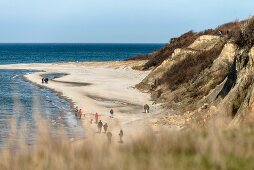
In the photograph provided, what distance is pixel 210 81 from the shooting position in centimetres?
3644

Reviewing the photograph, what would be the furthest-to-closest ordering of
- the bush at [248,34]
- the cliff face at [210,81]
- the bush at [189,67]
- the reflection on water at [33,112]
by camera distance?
1. the bush at [189,67]
2. the reflection on water at [33,112]
3. the bush at [248,34]
4. the cliff face at [210,81]

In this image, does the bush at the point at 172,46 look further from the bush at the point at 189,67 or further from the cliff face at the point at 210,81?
the bush at the point at 189,67

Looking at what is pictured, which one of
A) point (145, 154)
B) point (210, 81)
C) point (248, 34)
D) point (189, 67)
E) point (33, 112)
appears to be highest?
point (248, 34)

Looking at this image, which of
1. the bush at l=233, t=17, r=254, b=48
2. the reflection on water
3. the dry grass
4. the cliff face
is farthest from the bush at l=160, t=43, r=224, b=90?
the dry grass

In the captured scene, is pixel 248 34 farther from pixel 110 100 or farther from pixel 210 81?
pixel 110 100

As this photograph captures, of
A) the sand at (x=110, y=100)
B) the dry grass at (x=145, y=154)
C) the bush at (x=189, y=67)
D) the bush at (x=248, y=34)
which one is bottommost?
the sand at (x=110, y=100)

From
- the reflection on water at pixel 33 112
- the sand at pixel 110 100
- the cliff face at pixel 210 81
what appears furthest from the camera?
the sand at pixel 110 100

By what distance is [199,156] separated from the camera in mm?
8031

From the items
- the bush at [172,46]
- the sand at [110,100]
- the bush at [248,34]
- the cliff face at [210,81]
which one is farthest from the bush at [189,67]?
the bush at [172,46]

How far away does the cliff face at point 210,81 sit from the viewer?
2100 centimetres

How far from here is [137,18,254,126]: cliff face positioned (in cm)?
2100

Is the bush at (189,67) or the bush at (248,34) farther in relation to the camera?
the bush at (189,67)

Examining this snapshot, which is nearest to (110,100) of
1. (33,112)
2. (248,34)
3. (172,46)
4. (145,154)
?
(33,112)

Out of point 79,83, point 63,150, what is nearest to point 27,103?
point 79,83
